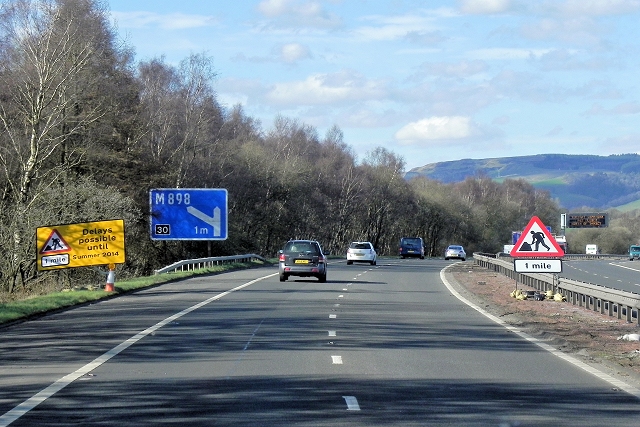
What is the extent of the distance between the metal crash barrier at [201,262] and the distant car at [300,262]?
809cm

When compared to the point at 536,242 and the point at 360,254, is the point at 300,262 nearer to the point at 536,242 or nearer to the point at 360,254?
the point at 536,242

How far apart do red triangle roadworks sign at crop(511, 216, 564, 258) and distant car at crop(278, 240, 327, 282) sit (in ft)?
41.8

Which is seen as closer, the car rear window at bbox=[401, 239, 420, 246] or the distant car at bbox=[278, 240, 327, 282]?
the distant car at bbox=[278, 240, 327, 282]

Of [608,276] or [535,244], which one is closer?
[535,244]

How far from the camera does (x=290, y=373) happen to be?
12789 millimetres

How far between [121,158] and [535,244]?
1257 inches

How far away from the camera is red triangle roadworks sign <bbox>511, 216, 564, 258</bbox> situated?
83.4 feet

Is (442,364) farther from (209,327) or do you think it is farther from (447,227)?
(447,227)

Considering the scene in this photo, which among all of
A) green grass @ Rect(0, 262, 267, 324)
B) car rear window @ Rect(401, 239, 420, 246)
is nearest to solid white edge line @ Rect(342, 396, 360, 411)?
green grass @ Rect(0, 262, 267, 324)

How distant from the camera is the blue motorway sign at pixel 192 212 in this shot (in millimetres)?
51938

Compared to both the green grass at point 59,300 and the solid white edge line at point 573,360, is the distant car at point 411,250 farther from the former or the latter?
the solid white edge line at point 573,360

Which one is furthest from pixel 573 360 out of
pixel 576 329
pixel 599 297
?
pixel 599 297

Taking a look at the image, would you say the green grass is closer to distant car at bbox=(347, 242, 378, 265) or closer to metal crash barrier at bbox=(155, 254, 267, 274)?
metal crash barrier at bbox=(155, 254, 267, 274)

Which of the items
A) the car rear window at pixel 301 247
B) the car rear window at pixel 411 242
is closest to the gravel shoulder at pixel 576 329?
the car rear window at pixel 301 247
